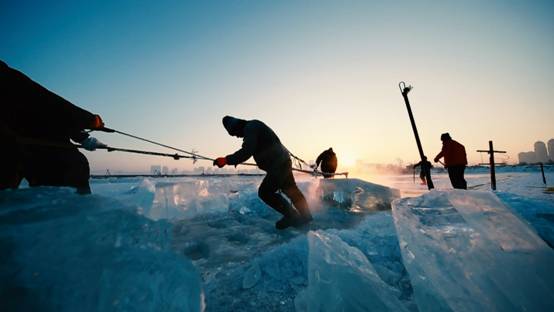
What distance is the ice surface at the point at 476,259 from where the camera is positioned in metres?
1.12

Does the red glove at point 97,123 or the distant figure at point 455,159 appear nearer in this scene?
the red glove at point 97,123

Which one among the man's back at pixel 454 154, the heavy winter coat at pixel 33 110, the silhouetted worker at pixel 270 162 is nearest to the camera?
the heavy winter coat at pixel 33 110

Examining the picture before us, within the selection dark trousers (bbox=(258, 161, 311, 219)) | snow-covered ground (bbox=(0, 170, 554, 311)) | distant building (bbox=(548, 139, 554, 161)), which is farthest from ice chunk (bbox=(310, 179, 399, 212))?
distant building (bbox=(548, 139, 554, 161))

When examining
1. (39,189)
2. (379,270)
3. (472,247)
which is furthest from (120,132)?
(472,247)

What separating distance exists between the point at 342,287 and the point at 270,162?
→ 2.79 metres

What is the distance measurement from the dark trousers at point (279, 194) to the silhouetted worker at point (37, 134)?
7.89 feet

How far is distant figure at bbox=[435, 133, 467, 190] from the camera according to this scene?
6.57 metres

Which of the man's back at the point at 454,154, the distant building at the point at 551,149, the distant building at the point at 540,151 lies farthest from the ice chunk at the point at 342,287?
the distant building at the point at 551,149

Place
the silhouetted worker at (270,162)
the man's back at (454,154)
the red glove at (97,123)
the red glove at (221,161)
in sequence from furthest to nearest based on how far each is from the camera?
the man's back at (454,154)
the red glove at (221,161)
the silhouetted worker at (270,162)
the red glove at (97,123)

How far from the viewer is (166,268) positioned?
1.06m

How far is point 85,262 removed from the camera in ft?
3.09

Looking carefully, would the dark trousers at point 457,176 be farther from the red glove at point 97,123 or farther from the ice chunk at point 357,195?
the red glove at point 97,123

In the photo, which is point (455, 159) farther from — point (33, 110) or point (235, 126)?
point (33, 110)

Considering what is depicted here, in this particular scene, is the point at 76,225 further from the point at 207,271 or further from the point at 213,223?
the point at 213,223
